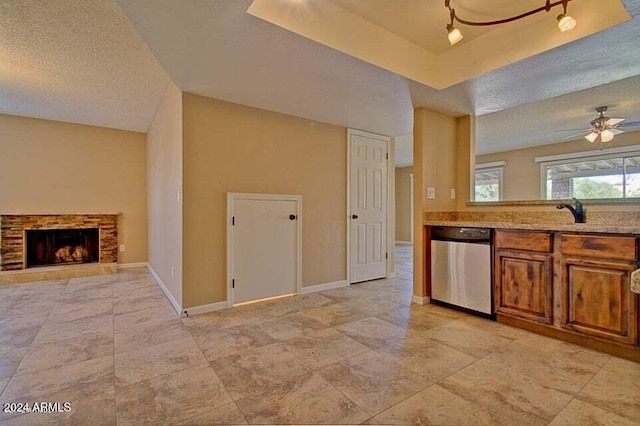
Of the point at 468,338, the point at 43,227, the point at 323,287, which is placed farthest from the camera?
the point at 43,227

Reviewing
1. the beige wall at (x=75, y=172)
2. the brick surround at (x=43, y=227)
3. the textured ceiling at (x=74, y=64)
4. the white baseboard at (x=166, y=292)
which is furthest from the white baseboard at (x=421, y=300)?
the brick surround at (x=43, y=227)

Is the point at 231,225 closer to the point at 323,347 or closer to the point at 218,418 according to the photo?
the point at 323,347

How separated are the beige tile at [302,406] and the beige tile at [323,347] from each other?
0.25 m

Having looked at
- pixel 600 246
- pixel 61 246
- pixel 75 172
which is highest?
pixel 75 172

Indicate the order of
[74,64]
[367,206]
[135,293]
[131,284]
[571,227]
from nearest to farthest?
[571,227]
[74,64]
[135,293]
[131,284]
[367,206]

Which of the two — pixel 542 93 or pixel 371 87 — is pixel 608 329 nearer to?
pixel 542 93

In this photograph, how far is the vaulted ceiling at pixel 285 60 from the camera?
2.02 m

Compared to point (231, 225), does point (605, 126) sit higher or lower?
higher

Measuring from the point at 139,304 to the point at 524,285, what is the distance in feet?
12.4

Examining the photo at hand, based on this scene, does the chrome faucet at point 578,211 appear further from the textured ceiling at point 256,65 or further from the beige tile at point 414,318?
the textured ceiling at point 256,65

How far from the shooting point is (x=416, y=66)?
107 inches

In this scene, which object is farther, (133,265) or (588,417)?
(133,265)

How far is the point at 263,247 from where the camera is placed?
11.3ft

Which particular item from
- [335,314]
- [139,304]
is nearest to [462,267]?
[335,314]
